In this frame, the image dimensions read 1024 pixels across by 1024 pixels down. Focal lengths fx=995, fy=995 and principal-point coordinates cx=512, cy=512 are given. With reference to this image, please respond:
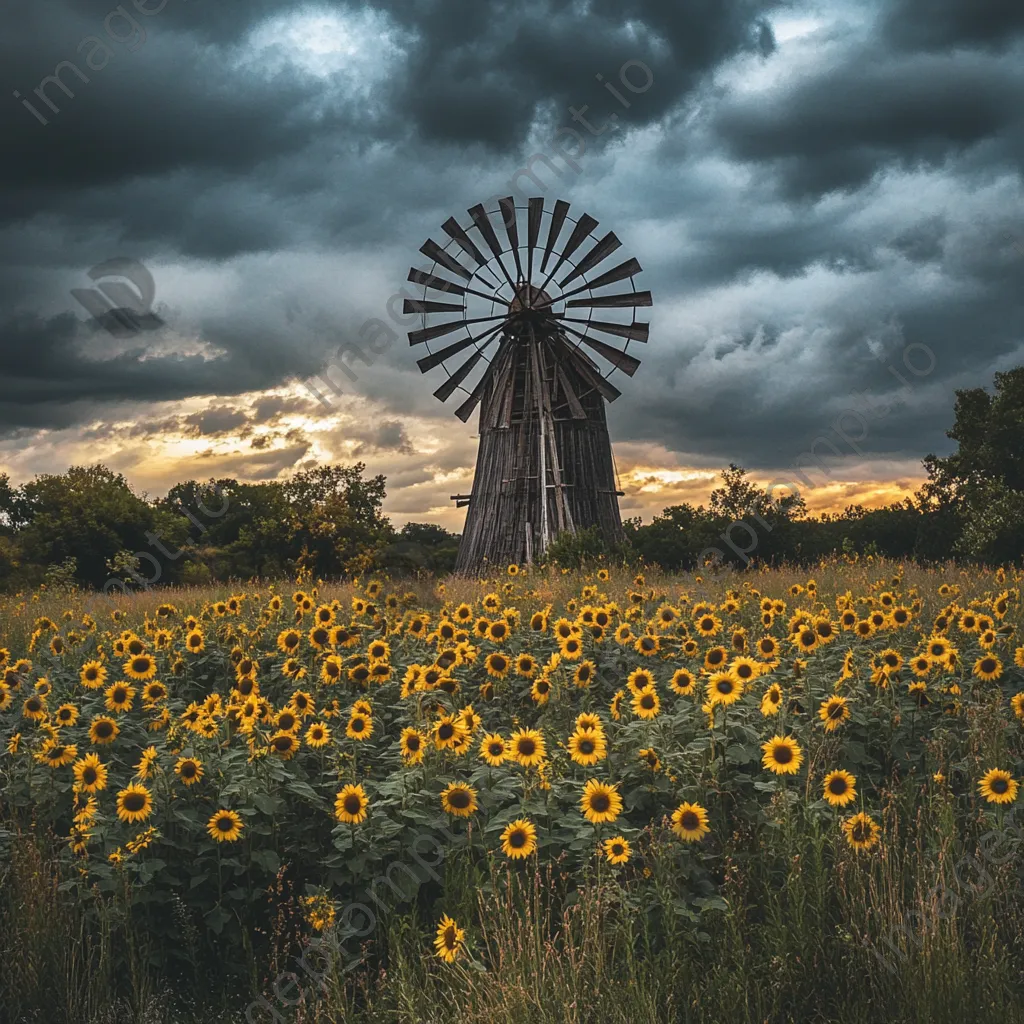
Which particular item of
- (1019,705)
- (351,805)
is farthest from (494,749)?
(1019,705)

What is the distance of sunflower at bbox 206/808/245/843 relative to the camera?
14.8 ft

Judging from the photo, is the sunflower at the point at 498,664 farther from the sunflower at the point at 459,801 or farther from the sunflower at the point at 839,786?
the sunflower at the point at 839,786

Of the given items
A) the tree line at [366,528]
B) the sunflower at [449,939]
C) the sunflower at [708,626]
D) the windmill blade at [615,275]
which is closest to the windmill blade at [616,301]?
the windmill blade at [615,275]

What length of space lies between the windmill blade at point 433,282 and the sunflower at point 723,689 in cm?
2407

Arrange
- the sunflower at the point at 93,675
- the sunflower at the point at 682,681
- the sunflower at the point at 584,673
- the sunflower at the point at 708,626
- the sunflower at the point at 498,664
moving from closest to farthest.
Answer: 1. the sunflower at the point at 682,681
2. the sunflower at the point at 584,673
3. the sunflower at the point at 498,664
4. the sunflower at the point at 93,675
5. the sunflower at the point at 708,626

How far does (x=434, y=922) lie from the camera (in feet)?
15.0

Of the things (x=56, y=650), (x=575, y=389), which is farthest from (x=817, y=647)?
(x=575, y=389)

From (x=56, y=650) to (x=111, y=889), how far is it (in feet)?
13.5

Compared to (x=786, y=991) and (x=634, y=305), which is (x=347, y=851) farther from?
(x=634, y=305)

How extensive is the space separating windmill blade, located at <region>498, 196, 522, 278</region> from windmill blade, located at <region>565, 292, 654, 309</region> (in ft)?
6.29

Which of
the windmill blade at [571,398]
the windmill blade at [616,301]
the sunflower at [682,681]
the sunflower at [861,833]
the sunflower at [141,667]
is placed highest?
the windmill blade at [616,301]

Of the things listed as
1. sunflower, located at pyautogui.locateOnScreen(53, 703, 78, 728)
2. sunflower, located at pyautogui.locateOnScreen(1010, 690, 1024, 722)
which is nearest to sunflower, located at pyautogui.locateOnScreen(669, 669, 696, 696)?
sunflower, located at pyautogui.locateOnScreen(1010, 690, 1024, 722)

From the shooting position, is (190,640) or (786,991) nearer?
(786,991)

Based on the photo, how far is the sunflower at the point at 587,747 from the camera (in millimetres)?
4785
